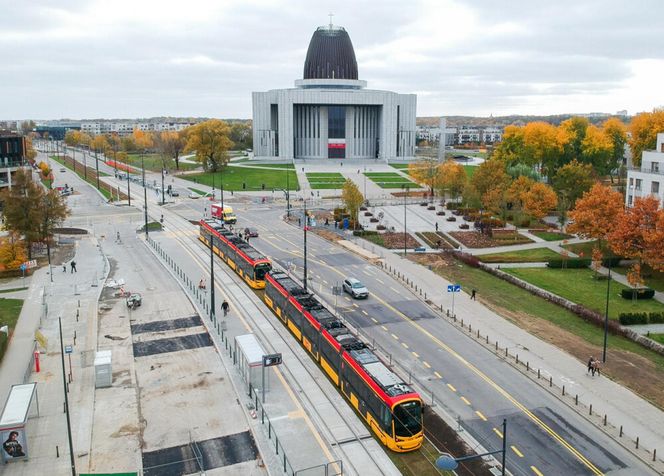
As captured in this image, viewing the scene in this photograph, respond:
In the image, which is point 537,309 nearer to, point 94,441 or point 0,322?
point 94,441

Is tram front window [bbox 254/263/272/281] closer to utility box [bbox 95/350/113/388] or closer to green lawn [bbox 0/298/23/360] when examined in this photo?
green lawn [bbox 0/298/23/360]

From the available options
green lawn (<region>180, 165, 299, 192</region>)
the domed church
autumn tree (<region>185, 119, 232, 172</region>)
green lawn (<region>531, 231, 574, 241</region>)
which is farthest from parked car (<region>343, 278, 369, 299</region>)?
the domed church

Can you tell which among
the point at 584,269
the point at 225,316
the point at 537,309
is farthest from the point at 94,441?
the point at 584,269

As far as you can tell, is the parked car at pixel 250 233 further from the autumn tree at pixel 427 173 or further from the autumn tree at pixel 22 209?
the autumn tree at pixel 427 173

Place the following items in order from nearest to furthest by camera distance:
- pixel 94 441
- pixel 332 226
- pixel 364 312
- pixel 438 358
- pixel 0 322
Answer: pixel 94 441 → pixel 438 358 → pixel 0 322 → pixel 364 312 → pixel 332 226

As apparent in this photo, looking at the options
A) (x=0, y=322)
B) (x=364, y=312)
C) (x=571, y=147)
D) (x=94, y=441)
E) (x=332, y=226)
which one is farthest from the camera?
(x=571, y=147)

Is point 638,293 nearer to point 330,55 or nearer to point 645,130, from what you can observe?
point 645,130

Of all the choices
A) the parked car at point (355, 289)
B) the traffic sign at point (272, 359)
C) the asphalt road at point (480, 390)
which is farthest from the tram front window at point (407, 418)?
the parked car at point (355, 289)
